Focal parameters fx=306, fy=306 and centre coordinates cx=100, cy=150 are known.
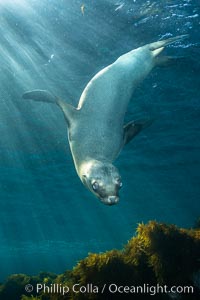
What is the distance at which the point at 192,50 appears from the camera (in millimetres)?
10844

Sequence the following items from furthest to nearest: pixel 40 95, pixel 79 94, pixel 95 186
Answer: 1. pixel 79 94
2. pixel 40 95
3. pixel 95 186

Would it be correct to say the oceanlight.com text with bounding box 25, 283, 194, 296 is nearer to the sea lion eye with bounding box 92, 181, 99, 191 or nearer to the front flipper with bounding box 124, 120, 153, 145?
the sea lion eye with bounding box 92, 181, 99, 191

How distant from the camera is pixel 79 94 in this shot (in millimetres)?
12930

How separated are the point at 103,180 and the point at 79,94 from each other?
9330mm

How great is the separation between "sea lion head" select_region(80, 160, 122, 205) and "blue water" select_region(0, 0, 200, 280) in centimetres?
595

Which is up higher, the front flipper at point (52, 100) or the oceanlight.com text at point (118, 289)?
the front flipper at point (52, 100)

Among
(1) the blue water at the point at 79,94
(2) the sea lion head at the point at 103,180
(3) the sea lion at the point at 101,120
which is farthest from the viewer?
(1) the blue water at the point at 79,94

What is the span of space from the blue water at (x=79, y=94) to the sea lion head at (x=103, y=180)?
5.95m

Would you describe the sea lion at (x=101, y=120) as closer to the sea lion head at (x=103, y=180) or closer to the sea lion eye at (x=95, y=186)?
the sea lion head at (x=103, y=180)

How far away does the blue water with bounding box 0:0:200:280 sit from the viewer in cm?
896

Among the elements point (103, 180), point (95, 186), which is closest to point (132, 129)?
point (103, 180)

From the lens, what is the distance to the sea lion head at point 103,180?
3900mm

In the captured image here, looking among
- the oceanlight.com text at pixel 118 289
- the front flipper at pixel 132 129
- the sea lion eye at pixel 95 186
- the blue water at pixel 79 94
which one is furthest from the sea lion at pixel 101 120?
the blue water at pixel 79 94

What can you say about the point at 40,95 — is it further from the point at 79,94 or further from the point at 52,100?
the point at 79,94
